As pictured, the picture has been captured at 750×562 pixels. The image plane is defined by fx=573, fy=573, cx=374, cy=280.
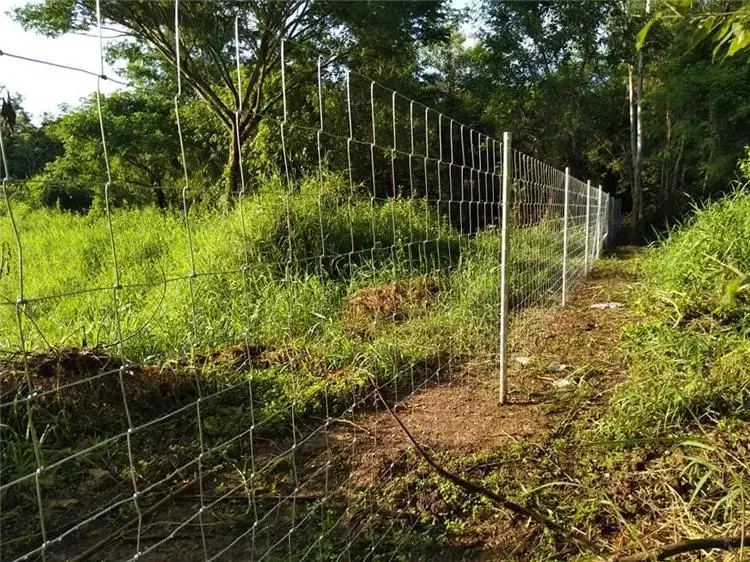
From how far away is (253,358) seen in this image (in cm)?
333

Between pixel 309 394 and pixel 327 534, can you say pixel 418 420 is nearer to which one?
pixel 309 394

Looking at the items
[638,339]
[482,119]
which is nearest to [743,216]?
[638,339]

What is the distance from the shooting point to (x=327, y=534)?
183 centimetres

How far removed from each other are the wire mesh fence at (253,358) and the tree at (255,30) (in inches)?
199

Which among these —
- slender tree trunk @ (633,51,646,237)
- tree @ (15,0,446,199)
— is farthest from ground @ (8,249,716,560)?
slender tree trunk @ (633,51,646,237)

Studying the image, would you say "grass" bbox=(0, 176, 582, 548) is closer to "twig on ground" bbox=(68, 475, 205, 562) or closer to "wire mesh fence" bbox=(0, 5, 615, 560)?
"wire mesh fence" bbox=(0, 5, 615, 560)

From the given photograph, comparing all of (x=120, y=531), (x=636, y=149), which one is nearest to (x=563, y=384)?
(x=120, y=531)

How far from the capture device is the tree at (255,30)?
32.7 ft

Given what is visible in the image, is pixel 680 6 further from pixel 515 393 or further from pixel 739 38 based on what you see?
pixel 515 393

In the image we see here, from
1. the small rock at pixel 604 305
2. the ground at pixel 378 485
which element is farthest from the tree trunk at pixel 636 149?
the ground at pixel 378 485

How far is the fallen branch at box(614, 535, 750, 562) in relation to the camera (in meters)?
1.48

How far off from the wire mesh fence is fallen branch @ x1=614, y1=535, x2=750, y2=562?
0.68 m

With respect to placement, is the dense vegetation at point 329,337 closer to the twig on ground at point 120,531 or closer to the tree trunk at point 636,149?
the twig on ground at point 120,531

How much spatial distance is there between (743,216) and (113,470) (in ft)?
15.2
